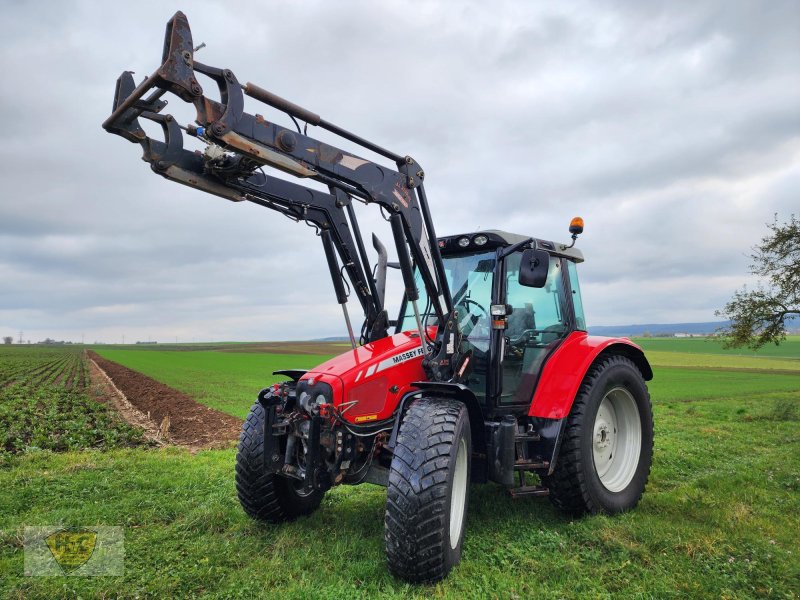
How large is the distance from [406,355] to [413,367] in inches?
5.4

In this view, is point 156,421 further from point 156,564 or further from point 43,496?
point 156,564

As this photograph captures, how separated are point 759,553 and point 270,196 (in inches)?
184

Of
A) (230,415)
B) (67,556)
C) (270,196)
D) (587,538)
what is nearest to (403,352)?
(270,196)

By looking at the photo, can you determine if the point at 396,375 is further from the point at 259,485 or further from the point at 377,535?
the point at 259,485

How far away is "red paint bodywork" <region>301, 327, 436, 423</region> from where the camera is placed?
4.21 m

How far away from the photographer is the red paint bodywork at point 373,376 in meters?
4.21

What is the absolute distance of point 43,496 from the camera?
5.54m

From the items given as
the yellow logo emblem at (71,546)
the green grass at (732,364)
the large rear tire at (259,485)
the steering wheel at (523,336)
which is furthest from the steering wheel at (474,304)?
the green grass at (732,364)

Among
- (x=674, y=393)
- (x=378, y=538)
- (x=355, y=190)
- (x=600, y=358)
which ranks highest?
(x=355, y=190)

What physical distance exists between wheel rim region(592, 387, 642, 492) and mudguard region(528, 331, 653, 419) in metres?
0.47

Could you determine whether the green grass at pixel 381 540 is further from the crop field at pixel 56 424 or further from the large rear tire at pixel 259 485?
the crop field at pixel 56 424

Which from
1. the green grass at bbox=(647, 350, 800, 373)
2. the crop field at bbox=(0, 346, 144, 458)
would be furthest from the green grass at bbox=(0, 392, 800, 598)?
the green grass at bbox=(647, 350, 800, 373)

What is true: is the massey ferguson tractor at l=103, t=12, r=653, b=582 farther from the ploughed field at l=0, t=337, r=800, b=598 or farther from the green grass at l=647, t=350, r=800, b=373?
the green grass at l=647, t=350, r=800, b=373

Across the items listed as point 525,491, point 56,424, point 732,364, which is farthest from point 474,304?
point 732,364
